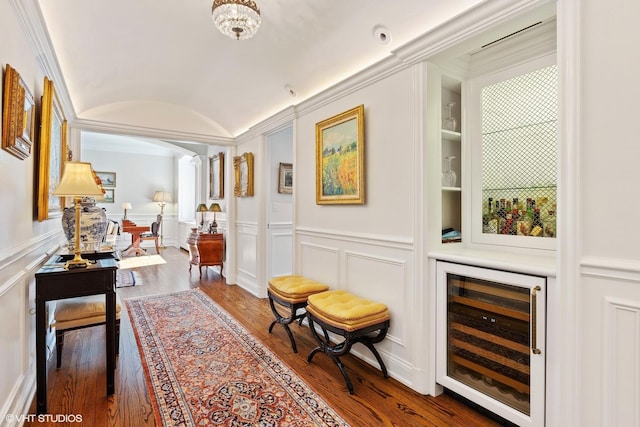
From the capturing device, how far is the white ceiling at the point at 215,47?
2232 millimetres

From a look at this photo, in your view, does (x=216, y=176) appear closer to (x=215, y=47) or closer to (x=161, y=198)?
(x=215, y=47)

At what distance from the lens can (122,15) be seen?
2.47 m

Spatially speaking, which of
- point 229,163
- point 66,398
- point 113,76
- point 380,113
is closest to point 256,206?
point 229,163

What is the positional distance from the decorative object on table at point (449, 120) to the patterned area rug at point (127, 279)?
15.8 ft

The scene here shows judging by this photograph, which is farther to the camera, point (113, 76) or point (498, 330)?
point (113, 76)

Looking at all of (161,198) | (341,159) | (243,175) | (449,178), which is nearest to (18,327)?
(341,159)

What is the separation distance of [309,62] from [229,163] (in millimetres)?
2772

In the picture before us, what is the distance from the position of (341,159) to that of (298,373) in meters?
1.76

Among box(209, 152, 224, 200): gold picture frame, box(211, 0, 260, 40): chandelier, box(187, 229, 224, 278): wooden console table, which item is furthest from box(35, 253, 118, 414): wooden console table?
box(209, 152, 224, 200): gold picture frame

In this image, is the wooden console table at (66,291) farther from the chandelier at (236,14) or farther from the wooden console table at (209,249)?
the wooden console table at (209,249)

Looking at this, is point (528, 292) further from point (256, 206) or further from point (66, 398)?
point (256, 206)

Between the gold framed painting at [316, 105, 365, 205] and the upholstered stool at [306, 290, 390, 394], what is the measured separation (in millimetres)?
813

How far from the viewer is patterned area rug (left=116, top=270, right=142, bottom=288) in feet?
16.3

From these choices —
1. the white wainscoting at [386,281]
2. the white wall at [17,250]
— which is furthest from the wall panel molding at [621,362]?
the white wall at [17,250]
